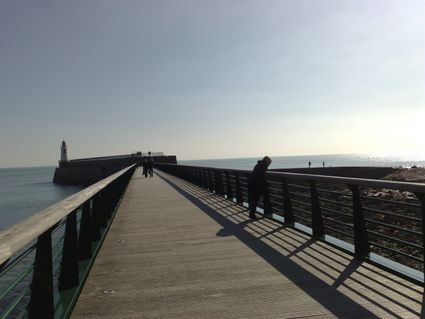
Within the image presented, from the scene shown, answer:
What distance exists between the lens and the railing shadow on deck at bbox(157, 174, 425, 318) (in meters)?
3.92

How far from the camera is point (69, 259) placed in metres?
4.57

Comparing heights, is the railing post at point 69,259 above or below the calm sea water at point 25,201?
above

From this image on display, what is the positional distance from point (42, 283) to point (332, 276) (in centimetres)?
302

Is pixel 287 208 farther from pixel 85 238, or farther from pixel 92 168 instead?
pixel 92 168

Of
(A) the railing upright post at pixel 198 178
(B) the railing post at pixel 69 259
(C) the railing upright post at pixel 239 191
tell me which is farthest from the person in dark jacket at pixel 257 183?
(A) the railing upright post at pixel 198 178

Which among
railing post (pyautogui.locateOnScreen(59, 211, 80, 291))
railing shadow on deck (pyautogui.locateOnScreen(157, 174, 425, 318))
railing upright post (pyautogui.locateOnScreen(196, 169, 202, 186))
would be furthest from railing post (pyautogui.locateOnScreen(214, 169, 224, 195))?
railing post (pyautogui.locateOnScreen(59, 211, 80, 291))

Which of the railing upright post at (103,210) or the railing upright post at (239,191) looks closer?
the railing upright post at (103,210)

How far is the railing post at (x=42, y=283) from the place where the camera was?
Result: 315cm

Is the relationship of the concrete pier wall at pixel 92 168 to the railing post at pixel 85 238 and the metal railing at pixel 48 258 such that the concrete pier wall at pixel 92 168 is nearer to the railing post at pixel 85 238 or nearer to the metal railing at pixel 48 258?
the railing post at pixel 85 238

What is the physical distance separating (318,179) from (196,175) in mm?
18256

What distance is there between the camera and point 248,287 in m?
4.66

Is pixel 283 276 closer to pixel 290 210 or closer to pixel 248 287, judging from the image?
pixel 248 287

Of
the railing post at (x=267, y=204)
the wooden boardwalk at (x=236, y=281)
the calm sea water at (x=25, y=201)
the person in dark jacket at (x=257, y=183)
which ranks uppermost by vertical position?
the person in dark jacket at (x=257, y=183)

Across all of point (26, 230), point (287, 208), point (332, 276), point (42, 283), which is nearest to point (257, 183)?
point (287, 208)
